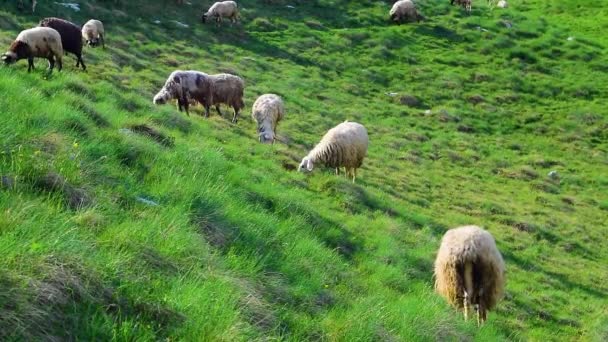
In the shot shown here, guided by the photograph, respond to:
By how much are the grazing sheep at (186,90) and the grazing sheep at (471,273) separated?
1124 centimetres

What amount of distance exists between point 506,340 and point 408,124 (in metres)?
18.1

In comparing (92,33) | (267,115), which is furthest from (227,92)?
(92,33)

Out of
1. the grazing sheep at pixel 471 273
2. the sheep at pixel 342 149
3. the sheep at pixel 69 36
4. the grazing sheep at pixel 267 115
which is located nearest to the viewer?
the grazing sheep at pixel 471 273

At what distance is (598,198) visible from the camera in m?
20.9

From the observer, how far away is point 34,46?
1474 centimetres

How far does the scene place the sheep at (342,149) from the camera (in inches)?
587

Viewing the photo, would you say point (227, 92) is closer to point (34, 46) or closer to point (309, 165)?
point (34, 46)

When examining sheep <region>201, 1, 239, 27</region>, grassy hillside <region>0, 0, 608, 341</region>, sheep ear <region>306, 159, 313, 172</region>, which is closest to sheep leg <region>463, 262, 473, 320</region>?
grassy hillside <region>0, 0, 608, 341</region>

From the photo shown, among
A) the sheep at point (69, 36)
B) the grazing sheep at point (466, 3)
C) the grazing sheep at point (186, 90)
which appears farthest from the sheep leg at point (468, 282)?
the grazing sheep at point (466, 3)

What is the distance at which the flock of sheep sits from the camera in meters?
9.04

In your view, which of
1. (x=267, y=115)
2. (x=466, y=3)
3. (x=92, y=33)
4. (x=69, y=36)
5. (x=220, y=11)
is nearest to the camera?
(x=267, y=115)

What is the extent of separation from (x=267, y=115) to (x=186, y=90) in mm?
2786

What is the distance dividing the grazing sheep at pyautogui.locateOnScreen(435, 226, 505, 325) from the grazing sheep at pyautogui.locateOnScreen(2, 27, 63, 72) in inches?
402

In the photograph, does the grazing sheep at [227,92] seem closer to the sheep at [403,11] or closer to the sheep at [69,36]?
the sheep at [69,36]
